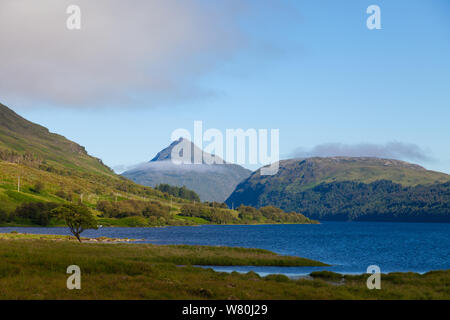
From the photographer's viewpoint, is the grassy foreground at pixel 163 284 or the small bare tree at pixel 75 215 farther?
the small bare tree at pixel 75 215

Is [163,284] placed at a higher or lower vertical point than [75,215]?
lower

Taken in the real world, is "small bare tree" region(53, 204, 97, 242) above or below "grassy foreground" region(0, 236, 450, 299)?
above

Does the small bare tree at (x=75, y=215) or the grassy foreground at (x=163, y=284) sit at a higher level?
the small bare tree at (x=75, y=215)

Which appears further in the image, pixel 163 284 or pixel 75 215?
pixel 75 215
